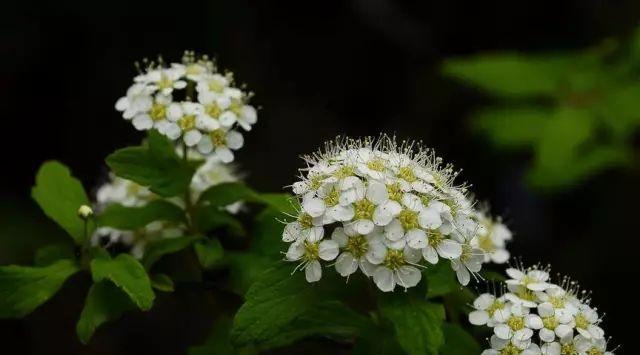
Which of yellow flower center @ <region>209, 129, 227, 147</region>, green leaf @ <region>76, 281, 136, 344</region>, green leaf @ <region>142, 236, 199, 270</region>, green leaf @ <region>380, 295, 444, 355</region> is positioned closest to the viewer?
green leaf @ <region>380, 295, 444, 355</region>

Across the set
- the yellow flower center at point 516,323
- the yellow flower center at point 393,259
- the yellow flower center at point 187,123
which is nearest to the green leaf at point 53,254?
the yellow flower center at point 187,123

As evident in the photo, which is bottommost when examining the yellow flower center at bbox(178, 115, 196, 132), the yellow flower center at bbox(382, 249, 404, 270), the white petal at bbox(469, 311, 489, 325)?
the yellow flower center at bbox(382, 249, 404, 270)

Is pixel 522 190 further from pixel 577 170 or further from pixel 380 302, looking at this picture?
pixel 380 302

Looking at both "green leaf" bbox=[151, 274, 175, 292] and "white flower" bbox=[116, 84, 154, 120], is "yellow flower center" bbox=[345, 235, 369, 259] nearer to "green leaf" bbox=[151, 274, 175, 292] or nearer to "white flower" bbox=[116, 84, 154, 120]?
"green leaf" bbox=[151, 274, 175, 292]

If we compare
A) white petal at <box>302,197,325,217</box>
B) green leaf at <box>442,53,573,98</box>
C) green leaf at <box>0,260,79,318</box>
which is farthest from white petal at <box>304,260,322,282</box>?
green leaf at <box>442,53,573,98</box>

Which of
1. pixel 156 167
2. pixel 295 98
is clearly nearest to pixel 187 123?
pixel 156 167

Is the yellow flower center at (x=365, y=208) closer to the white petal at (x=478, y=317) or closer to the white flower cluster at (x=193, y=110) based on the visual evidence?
the white petal at (x=478, y=317)
